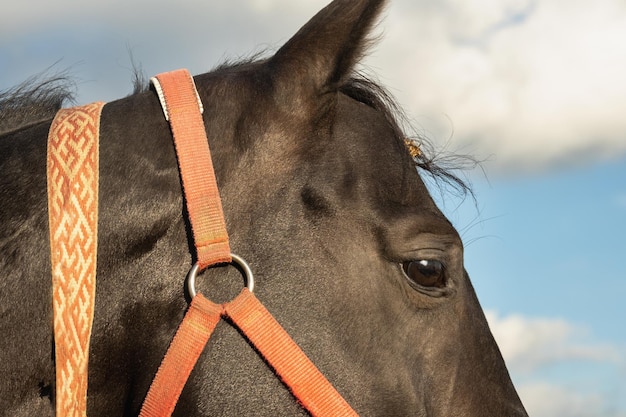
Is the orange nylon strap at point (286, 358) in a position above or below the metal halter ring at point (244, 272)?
below

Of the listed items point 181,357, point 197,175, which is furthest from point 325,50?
point 181,357

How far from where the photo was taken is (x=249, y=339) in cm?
266

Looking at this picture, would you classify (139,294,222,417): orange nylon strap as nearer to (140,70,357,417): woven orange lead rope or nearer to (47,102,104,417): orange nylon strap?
(140,70,357,417): woven orange lead rope

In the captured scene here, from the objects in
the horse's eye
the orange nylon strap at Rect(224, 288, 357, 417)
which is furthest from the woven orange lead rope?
the horse's eye

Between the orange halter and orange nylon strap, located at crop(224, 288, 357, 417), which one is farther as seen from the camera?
orange nylon strap, located at crop(224, 288, 357, 417)

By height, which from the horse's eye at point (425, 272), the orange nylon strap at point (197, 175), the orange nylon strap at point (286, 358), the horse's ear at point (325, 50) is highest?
the horse's ear at point (325, 50)

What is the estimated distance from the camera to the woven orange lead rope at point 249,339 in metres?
2.57

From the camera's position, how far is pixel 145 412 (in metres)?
2.58

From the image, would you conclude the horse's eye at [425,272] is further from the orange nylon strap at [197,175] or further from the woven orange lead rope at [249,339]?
the orange nylon strap at [197,175]

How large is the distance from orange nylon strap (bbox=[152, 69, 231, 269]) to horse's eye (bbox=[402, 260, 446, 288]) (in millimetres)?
691

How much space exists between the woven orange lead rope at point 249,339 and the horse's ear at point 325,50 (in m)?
0.40

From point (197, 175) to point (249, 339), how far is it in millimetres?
598

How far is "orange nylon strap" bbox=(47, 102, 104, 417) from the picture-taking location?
252 centimetres

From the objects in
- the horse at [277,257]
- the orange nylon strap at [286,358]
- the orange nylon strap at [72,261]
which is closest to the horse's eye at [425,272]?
the horse at [277,257]
